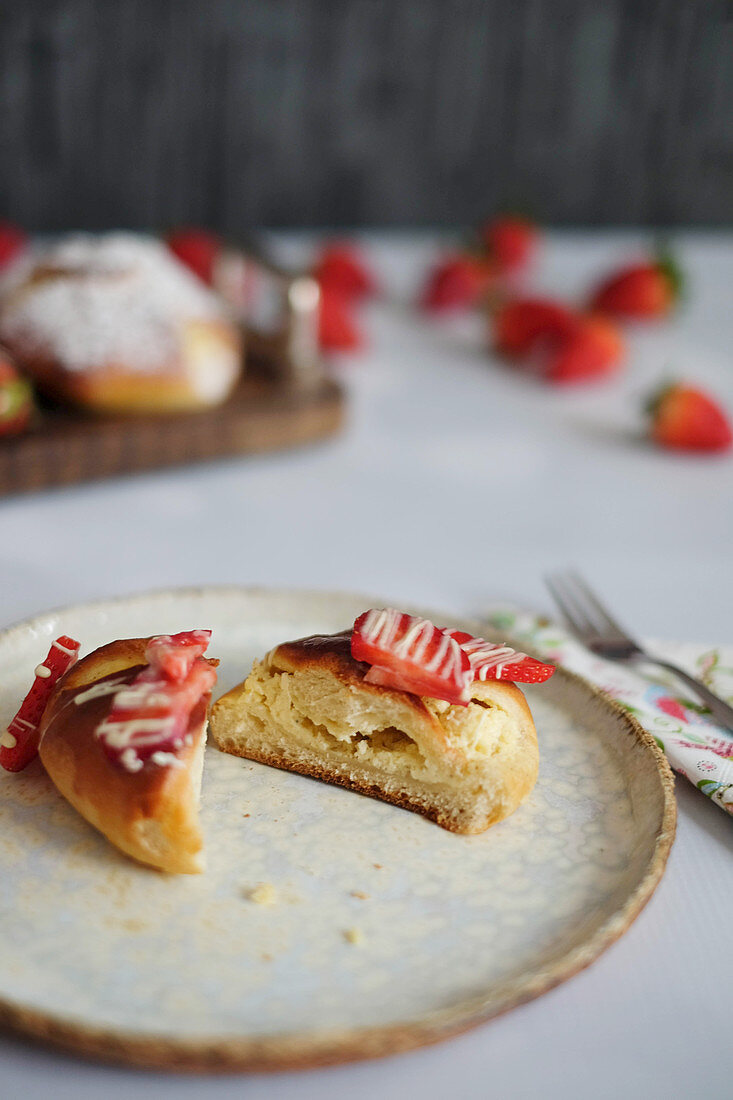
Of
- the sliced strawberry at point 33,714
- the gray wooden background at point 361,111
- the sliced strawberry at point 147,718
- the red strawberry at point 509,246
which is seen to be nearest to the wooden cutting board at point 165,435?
the sliced strawberry at point 33,714

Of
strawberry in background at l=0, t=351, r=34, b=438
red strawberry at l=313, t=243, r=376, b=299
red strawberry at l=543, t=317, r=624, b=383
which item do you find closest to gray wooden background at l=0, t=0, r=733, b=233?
red strawberry at l=313, t=243, r=376, b=299

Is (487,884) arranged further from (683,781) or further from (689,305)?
(689,305)

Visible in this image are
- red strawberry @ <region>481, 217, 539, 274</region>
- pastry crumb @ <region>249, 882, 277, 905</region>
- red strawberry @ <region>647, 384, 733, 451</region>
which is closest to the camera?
pastry crumb @ <region>249, 882, 277, 905</region>

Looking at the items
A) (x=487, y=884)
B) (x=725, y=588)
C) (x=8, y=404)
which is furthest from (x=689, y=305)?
(x=487, y=884)

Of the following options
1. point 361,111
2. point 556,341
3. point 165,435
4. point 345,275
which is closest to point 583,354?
point 556,341

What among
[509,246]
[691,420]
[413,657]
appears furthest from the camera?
[509,246]

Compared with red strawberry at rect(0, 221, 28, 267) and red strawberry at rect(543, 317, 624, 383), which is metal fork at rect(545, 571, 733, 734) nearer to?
red strawberry at rect(543, 317, 624, 383)

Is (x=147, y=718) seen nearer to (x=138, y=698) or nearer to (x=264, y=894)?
(x=138, y=698)
